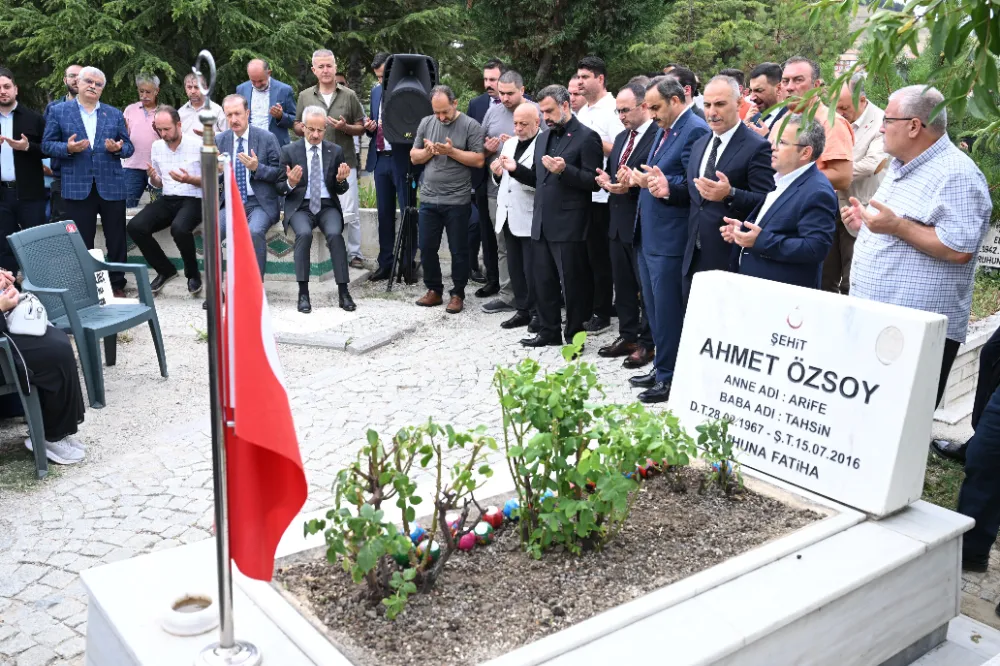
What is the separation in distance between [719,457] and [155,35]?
12.2m

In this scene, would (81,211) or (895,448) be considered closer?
(895,448)

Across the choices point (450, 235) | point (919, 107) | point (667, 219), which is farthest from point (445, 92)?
point (919, 107)

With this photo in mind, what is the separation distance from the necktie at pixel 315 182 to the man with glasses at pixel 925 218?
19.3 ft

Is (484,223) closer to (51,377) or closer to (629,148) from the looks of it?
(629,148)

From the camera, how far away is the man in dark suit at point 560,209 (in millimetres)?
7668

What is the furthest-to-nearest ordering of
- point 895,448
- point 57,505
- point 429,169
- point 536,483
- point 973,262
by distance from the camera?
1. point 429,169
2. point 57,505
3. point 973,262
4. point 895,448
5. point 536,483

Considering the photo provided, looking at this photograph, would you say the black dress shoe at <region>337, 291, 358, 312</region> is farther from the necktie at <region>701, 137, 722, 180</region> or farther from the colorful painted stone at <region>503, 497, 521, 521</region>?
the colorful painted stone at <region>503, 497, 521, 521</region>

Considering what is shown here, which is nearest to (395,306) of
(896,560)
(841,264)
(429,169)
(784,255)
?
(429,169)

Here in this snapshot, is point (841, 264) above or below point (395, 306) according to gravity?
above

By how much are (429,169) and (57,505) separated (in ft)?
16.6

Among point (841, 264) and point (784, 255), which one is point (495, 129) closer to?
point (841, 264)

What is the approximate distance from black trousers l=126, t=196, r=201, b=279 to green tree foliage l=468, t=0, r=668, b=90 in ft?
23.6

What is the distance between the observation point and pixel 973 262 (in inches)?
186

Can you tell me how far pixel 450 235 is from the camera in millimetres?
9266
